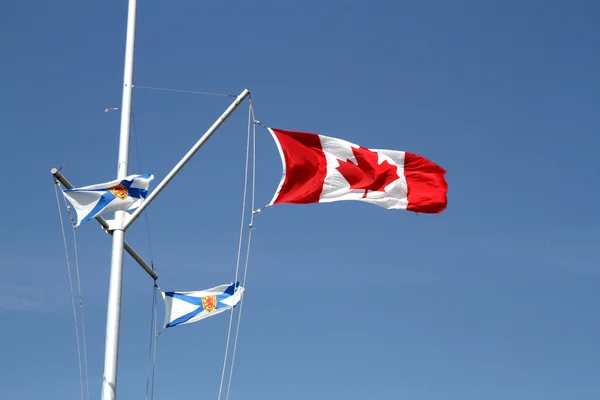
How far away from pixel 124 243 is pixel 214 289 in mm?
5711

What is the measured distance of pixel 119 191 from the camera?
21609 mm

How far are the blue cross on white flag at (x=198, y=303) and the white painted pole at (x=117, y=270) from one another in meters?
4.67

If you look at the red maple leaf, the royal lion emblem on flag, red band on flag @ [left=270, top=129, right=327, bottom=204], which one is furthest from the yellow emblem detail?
the red maple leaf

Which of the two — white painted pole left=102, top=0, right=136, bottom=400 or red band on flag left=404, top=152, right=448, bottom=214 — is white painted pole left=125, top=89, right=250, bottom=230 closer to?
white painted pole left=102, top=0, right=136, bottom=400

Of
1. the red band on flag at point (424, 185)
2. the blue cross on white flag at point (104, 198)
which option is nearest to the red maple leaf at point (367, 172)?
the red band on flag at point (424, 185)

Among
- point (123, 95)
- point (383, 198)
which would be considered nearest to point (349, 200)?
point (383, 198)

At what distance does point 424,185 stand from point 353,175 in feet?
7.57

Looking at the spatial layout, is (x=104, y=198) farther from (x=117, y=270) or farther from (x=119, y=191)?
(x=117, y=270)

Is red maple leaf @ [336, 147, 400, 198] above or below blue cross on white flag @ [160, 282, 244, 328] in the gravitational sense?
above

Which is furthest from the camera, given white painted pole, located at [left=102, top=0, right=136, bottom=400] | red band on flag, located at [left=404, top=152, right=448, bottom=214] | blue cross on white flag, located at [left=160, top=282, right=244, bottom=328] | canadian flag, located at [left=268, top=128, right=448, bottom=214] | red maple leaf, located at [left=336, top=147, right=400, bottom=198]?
red band on flag, located at [left=404, top=152, right=448, bottom=214]

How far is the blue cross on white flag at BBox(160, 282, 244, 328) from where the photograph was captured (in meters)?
25.8

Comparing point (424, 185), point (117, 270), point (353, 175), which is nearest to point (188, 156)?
point (117, 270)

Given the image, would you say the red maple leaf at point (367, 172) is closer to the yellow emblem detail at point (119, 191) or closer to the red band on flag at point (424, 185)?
the red band on flag at point (424, 185)

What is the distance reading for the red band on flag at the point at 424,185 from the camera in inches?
1118
